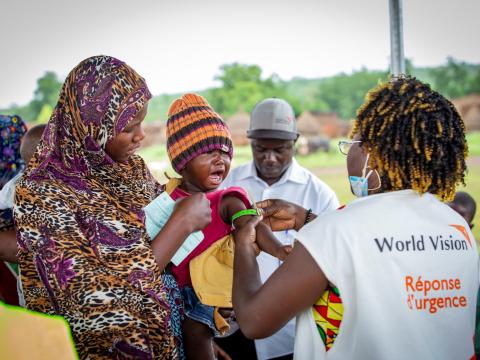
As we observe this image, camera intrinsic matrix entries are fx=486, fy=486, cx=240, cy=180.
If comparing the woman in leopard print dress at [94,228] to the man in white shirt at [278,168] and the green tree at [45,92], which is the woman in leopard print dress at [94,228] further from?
the green tree at [45,92]

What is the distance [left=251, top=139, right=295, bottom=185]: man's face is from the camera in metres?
3.79

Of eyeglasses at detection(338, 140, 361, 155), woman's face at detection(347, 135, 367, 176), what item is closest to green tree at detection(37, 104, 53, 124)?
eyeglasses at detection(338, 140, 361, 155)

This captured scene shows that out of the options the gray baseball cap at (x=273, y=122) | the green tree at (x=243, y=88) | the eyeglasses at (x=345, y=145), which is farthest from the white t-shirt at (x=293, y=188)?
the green tree at (x=243, y=88)

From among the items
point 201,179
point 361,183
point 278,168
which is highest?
point 361,183

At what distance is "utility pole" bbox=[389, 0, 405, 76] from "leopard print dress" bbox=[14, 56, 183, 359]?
2.05 meters

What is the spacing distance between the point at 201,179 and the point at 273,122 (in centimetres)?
138

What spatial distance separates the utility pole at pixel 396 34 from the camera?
3.43m

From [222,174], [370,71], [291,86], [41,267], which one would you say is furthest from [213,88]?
[41,267]

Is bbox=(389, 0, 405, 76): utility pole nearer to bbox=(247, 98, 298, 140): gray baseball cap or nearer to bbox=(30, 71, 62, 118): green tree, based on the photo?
bbox=(247, 98, 298, 140): gray baseball cap

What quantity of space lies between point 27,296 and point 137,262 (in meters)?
0.50

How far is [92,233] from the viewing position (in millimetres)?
1938

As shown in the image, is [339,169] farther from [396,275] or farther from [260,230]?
[396,275]

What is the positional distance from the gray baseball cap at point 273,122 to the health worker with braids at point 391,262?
6.37 feet

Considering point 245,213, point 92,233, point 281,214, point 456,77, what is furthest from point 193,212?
point 456,77
